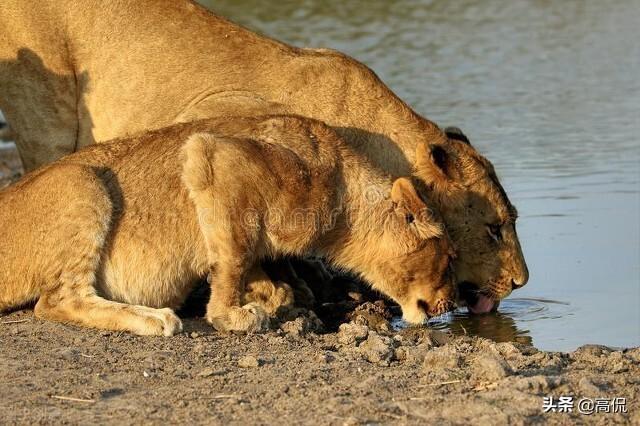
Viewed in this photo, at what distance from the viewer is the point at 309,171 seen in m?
8.45

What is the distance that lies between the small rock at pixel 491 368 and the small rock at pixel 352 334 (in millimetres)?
1134

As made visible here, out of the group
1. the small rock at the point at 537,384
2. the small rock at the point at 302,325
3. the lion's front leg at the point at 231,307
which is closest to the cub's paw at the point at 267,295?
the small rock at the point at 302,325

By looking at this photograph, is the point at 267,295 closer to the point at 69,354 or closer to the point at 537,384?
the point at 69,354

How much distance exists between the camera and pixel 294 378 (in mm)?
7113

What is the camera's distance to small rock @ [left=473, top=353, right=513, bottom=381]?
696 centimetres

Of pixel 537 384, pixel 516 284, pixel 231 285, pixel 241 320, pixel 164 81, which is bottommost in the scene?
pixel 537 384

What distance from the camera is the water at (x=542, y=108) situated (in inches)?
388

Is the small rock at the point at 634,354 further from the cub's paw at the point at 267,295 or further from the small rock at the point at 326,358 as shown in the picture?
the cub's paw at the point at 267,295

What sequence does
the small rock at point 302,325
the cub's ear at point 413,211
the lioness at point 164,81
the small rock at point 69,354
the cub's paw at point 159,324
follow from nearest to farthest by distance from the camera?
the small rock at point 69,354 → the cub's paw at point 159,324 → the small rock at point 302,325 → the cub's ear at point 413,211 → the lioness at point 164,81

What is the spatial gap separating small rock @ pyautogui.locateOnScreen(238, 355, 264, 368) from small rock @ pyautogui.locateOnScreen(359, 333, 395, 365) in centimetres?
65

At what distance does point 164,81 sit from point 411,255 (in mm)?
2629

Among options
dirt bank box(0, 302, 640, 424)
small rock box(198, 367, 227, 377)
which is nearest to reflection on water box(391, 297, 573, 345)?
dirt bank box(0, 302, 640, 424)

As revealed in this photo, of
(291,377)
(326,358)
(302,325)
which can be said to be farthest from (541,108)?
(291,377)

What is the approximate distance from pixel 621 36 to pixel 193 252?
1413 centimetres
